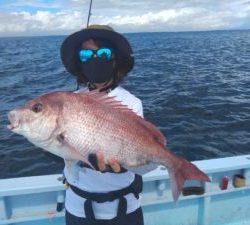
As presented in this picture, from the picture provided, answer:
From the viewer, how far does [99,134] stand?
2805 millimetres

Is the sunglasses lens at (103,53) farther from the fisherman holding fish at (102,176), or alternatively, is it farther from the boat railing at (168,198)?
the boat railing at (168,198)

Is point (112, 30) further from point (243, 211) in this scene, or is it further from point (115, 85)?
point (243, 211)

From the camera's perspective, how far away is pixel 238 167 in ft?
15.9

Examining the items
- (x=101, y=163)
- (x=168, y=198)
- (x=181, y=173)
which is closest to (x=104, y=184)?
(x=101, y=163)

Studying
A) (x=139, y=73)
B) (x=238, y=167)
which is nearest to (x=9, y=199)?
(x=238, y=167)

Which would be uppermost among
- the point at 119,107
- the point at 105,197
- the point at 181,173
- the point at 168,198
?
the point at 119,107

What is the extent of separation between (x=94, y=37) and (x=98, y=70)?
0.96 feet

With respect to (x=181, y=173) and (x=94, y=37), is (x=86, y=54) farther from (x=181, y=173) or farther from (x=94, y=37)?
(x=181, y=173)

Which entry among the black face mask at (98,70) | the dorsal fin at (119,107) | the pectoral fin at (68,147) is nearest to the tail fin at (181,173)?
the dorsal fin at (119,107)

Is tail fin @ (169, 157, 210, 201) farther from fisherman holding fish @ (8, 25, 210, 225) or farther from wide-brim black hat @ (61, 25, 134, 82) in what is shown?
wide-brim black hat @ (61, 25, 134, 82)

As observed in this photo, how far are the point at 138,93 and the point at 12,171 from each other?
8.92 metres

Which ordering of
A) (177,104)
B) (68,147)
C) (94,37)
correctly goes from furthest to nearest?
(177,104) → (94,37) → (68,147)

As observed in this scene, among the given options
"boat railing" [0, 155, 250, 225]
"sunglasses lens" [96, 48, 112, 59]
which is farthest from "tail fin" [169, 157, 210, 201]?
"boat railing" [0, 155, 250, 225]

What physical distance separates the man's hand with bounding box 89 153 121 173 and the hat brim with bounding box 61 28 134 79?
105 centimetres
